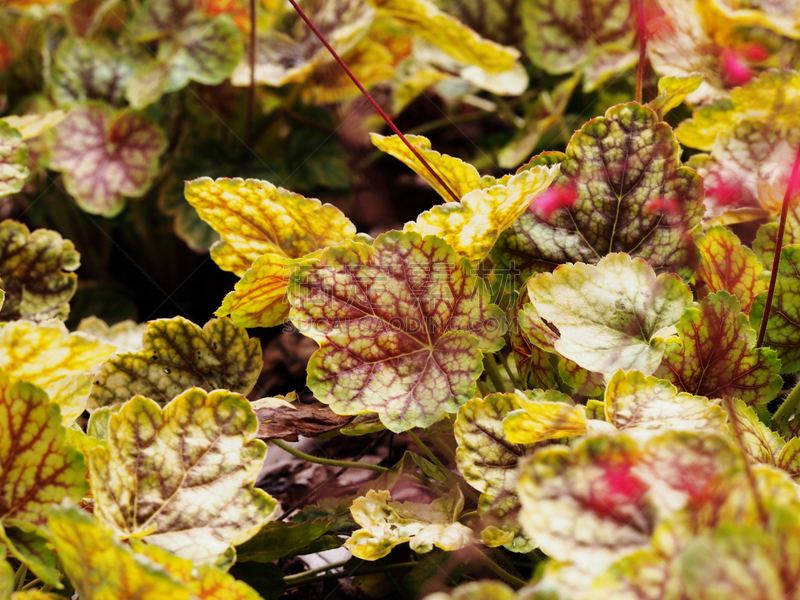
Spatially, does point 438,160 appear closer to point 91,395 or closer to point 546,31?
point 91,395

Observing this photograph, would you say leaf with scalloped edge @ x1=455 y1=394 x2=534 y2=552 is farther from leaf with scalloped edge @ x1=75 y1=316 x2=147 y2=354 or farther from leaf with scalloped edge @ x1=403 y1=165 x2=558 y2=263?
leaf with scalloped edge @ x1=75 y1=316 x2=147 y2=354

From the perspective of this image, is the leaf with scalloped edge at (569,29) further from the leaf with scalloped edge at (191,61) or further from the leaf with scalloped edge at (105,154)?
the leaf with scalloped edge at (105,154)

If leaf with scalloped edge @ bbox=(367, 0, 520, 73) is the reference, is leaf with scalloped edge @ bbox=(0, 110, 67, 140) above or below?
below

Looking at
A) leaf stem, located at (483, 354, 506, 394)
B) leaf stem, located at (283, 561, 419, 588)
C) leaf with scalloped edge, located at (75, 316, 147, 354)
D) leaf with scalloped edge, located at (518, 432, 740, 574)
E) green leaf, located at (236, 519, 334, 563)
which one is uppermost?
leaf with scalloped edge, located at (518, 432, 740, 574)

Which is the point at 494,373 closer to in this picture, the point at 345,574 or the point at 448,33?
the point at 345,574

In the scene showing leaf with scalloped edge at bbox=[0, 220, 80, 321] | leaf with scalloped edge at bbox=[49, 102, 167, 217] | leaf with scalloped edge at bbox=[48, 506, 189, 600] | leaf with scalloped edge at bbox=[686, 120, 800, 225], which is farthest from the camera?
leaf with scalloped edge at bbox=[49, 102, 167, 217]

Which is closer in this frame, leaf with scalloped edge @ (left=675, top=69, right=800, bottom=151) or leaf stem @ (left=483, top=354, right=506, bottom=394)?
leaf stem @ (left=483, top=354, right=506, bottom=394)

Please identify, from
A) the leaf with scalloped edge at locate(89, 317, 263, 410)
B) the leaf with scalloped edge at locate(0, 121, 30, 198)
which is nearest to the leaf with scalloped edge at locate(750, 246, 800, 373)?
the leaf with scalloped edge at locate(89, 317, 263, 410)

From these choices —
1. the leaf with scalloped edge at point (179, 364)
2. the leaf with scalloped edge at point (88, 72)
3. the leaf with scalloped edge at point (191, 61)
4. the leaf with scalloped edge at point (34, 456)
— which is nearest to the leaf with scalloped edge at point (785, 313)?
the leaf with scalloped edge at point (179, 364)
